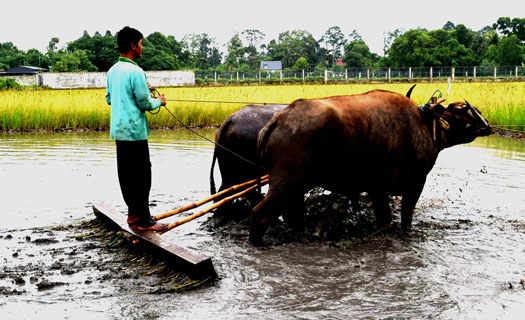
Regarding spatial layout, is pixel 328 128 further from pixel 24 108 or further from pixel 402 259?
pixel 24 108

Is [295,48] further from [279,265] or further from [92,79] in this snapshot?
[279,265]

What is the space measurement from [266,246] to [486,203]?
370 centimetres

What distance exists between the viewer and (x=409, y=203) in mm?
6367

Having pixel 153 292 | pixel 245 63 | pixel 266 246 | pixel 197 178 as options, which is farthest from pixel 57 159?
pixel 245 63

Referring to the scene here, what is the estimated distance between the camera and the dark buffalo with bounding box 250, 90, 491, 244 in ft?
17.7

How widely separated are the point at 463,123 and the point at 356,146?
184cm

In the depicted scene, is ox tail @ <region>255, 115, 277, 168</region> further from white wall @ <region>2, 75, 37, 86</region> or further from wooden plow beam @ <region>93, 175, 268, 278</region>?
white wall @ <region>2, 75, 37, 86</region>

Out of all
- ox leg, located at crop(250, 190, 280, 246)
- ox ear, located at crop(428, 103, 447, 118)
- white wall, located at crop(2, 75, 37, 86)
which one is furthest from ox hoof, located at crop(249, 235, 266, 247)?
white wall, located at crop(2, 75, 37, 86)

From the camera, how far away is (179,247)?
15.9ft

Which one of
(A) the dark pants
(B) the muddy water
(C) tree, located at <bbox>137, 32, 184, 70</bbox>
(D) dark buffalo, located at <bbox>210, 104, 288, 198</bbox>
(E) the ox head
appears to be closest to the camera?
(B) the muddy water

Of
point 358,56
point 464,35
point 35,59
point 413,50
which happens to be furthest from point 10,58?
point 464,35

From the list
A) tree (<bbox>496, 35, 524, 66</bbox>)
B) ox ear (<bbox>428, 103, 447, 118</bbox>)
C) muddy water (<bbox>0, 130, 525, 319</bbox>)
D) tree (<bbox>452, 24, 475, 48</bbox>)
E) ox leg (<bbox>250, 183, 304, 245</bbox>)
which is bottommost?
muddy water (<bbox>0, 130, 525, 319</bbox>)

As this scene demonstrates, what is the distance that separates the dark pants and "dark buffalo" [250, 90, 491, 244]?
1.10 meters

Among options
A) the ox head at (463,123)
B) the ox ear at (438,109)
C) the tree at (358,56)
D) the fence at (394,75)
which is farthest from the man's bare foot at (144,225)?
the tree at (358,56)
